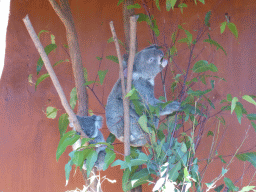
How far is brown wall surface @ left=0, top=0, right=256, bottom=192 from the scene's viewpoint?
2236mm

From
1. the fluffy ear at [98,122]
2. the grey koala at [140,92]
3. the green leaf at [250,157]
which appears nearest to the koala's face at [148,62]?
the grey koala at [140,92]

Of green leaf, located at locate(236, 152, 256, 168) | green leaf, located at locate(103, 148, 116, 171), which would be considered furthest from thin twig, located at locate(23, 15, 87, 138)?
green leaf, located at locate(236, 152, 256, 168)

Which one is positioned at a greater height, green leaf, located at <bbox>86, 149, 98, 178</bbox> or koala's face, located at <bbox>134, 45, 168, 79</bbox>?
koala's face, located at <bbox>134, 45, 168, 79</bbox>

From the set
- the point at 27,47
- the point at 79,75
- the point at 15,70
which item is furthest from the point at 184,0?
the point at 15,70

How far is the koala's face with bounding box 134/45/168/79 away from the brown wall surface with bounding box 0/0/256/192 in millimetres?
545

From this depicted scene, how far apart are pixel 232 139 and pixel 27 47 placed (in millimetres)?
1730

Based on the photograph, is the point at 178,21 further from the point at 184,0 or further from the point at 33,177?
the point at 33,177

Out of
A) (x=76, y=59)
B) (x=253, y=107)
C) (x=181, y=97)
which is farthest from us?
(x=253, y=107)

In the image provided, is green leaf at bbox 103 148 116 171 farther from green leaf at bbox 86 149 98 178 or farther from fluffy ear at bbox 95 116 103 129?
fluffy ear at bbox 95 116 103 129

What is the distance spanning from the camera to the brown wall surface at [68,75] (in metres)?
2.24

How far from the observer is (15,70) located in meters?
2.29

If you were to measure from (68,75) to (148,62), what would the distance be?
2.76 feet

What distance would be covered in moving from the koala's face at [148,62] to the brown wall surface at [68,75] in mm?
545

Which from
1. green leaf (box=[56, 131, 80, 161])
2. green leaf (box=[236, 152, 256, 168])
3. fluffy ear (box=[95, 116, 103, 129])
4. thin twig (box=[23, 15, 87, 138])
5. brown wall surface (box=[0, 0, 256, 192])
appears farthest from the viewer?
brown wall surface (box=[0, 0, 256, 192])
